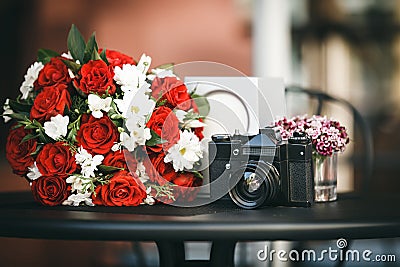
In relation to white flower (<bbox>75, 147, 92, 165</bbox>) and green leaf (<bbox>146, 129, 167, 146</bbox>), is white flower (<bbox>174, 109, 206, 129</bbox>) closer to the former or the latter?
green leaf (<bbox>146, 129, 167, 146</bbox>)

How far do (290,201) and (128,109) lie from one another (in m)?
0.35

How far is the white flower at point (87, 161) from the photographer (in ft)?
3.89

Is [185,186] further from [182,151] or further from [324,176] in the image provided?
[324,176]

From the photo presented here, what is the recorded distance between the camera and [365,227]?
103 cm

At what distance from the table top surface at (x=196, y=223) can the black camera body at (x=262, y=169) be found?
3cm

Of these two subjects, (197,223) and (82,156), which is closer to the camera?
(197,223)

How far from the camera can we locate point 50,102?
1.23 meters

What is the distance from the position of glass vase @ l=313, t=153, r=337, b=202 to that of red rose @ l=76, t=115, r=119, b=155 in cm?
41

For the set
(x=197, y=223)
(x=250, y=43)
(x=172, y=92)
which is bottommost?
(x=197, y=223)

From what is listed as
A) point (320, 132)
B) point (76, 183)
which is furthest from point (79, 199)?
point (320, 132)

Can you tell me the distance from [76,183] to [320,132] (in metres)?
0.48
